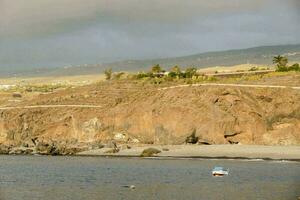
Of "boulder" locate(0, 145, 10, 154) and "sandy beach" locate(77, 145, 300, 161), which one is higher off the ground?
"sandy beach" locate(77, 145, 300, 161)

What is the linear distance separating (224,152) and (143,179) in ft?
83.2

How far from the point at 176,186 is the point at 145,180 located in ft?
18.0

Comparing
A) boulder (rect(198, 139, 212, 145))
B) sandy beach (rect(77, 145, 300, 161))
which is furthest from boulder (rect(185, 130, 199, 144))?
sandy beach (rect(77, 145, 300, 161))

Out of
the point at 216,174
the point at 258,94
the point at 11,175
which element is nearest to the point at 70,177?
the point at 11,175

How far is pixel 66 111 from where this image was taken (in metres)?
99.2

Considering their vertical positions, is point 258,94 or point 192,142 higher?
point 258,94

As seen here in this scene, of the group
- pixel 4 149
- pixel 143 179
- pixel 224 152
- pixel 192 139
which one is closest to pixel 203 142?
pixel 192 139

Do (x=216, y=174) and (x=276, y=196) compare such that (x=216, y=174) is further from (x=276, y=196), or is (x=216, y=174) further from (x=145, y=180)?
(x=276, y=196)

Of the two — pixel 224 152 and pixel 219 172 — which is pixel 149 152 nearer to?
pixel 224 152

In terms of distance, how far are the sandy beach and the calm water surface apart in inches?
156

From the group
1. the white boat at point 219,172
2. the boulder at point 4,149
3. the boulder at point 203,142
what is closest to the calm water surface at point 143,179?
the white boat at point 219,172

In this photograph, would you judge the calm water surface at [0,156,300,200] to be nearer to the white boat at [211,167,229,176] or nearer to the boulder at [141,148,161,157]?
the white boat at [211,167,229,176]

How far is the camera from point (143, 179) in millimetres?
54438

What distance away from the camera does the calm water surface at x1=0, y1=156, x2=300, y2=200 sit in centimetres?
4259
